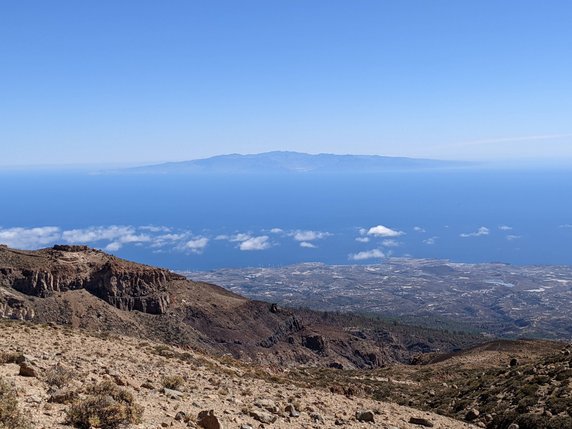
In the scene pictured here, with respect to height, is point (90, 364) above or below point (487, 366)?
above

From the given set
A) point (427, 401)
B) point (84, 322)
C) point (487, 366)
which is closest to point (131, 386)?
point (427, 401)

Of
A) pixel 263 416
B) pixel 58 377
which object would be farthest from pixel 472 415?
pixel 58 377

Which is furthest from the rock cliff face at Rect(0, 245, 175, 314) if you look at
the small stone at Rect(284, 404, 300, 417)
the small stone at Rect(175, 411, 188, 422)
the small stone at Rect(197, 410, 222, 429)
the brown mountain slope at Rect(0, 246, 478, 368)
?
the small stone at Rect(197, 410, 222, 429)

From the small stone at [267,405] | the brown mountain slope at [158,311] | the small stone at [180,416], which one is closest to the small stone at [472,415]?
the small stone at [267,405]

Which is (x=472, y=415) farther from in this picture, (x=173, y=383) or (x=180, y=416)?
(x=180, y=416)

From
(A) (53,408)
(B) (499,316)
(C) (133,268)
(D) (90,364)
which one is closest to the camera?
(A) (53,408)

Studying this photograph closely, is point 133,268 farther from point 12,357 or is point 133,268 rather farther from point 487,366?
point 12,357

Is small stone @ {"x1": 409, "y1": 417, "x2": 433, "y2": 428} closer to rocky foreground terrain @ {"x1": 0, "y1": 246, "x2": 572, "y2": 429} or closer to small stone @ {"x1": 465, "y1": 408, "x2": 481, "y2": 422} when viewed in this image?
rocky foreground terrain @ {"x1": 0, "y1": 246, "x2": 572, "y2": 429}
